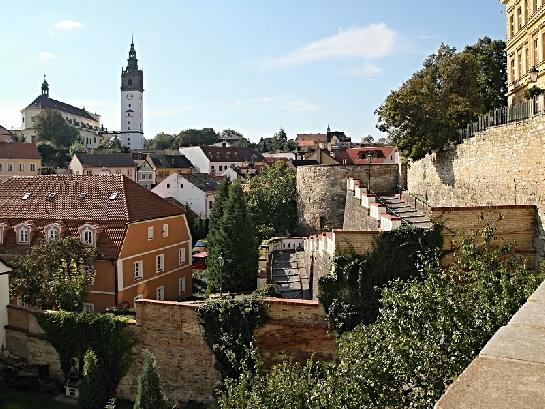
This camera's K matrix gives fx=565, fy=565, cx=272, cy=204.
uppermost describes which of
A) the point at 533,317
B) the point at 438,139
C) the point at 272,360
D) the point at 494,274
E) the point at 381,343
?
the point at 438,139

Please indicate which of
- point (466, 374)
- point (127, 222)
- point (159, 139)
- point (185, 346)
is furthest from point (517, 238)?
point (159, 139)

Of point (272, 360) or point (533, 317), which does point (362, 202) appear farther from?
point (533, 317)

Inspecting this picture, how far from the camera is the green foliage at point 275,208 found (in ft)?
129

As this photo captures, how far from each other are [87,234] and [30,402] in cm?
987

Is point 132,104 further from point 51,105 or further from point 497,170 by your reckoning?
point 497,170

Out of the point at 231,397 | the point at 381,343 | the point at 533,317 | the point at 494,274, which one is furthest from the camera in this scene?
the point at 231,397

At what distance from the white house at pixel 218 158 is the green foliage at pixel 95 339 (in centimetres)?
6991

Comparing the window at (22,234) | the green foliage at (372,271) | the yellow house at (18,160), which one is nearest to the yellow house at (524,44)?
the green foliage at (372,271)

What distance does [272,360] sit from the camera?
1555 cm

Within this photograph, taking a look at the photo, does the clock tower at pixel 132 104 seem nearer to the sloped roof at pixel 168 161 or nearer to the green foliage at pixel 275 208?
the sloped roof at pixel 168 161

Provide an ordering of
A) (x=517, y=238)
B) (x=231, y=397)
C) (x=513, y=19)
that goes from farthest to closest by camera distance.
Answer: (x=513, y=19) < (x=517, y=238) < (x=231, y=397)

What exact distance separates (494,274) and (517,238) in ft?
15.2

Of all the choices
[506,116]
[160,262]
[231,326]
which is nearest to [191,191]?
[160,262]

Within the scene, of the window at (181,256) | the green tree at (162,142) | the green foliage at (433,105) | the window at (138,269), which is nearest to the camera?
the green foliage at (433,105)
